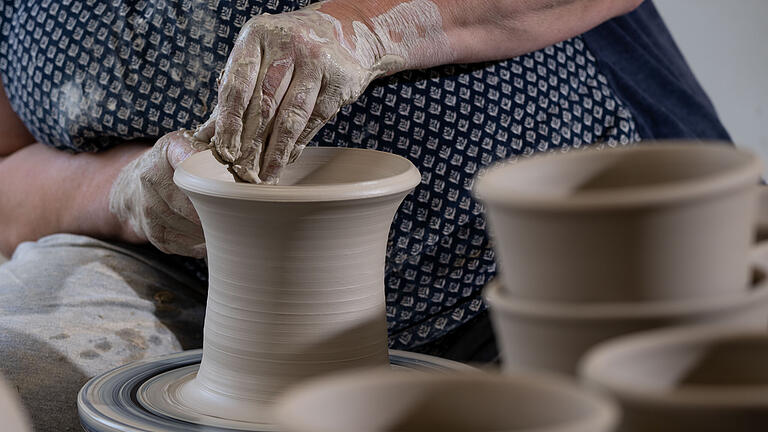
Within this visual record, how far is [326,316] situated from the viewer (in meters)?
0.96

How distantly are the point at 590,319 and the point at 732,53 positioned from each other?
7.85 ft

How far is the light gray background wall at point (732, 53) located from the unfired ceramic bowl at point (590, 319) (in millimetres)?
2285

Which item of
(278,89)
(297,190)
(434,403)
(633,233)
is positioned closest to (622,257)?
(633,233)

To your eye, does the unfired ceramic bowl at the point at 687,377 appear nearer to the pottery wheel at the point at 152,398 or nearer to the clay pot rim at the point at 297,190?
Result: the clay pot rim at the point at 297,190

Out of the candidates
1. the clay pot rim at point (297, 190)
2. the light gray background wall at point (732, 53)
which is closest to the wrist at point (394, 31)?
the clay pot rim at point (297, 190)

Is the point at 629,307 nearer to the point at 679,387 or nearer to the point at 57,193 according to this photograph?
the point at 679,387

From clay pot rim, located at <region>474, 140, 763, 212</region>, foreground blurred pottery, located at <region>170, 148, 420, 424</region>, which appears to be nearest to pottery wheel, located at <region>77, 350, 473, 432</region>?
foreground blurred pottery, located at <region>170, 148, 420, 424</region>

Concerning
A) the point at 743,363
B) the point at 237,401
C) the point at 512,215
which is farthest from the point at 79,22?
the point at 743,363

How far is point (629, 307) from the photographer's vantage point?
488 millimetres

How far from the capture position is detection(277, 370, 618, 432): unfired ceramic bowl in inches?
16.9

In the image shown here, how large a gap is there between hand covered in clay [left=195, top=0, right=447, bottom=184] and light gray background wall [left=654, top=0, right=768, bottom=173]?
6.03 feet

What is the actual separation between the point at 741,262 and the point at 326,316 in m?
0.53

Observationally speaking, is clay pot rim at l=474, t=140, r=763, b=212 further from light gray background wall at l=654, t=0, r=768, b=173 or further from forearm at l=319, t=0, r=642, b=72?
light gray background wall at l=654, t=0, r=768, b=173

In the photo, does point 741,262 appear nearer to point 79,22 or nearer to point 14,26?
point 79,22
